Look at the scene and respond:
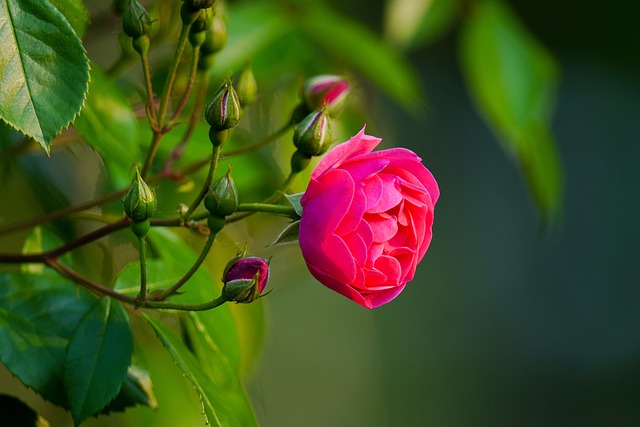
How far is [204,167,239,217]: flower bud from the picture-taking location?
40 cm

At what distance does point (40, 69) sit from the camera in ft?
1.25

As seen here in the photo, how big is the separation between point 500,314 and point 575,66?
105 centimetres

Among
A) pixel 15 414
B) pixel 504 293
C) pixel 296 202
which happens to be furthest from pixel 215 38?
pixel 504 293

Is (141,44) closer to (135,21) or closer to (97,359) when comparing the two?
(135,21)

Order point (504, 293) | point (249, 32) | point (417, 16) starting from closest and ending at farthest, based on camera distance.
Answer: point (249, 32) → point (417, 16) → point (504, 293)

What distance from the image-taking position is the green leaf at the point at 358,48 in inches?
32.3

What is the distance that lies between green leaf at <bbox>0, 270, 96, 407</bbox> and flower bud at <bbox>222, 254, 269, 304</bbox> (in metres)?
0.10

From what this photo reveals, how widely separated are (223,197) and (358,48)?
0.45 metres

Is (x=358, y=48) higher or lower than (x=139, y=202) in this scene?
higher

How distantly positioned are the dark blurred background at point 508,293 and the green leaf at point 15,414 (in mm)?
2497

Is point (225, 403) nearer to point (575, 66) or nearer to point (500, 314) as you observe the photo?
point (500, 314)

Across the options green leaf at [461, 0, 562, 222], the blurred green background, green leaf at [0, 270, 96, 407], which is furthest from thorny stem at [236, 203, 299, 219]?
the blurred green background

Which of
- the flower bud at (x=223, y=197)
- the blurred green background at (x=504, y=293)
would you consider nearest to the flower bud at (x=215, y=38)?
the flower bud at (x=223, y=197)

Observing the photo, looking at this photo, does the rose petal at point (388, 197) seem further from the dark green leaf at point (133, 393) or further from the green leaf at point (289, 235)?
the dark green leaf at point (133, 393)
